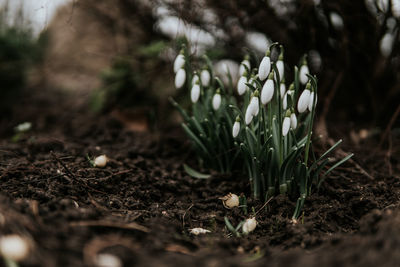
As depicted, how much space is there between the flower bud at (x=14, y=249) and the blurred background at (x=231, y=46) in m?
1.48

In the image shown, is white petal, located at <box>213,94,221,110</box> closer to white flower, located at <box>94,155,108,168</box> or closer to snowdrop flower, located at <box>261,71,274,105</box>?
snowdrop flower, located at <box>261,71,274,105</box>

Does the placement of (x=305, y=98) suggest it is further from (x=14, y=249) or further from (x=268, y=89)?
(x=14, y=249)

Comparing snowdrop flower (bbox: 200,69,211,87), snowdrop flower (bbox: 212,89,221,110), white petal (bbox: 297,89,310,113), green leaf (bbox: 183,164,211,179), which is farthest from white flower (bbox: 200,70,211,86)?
white petal (bbox: 297,89,310,113)

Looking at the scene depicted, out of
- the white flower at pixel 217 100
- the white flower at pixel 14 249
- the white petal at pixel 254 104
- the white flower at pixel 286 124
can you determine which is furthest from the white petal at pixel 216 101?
the white flower at pixel 14 249

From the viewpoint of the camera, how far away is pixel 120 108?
121 inches

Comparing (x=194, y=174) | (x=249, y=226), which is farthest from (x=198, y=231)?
(x=194, y=174)

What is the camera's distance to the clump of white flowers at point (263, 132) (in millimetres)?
1495

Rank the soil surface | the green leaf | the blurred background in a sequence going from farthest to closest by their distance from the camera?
the blurred background < the green leaf < the soil surface

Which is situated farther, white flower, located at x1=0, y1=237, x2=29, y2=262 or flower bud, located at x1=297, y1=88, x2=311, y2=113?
flower bud, located at x1=297, y1=88, x2=311, y2=113

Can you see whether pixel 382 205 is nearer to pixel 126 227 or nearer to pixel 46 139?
pixel 126 227

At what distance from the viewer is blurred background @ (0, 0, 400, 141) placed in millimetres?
2402

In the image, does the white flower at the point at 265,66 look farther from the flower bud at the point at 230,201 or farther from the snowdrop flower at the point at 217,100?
the flower bud at the point at 230,201

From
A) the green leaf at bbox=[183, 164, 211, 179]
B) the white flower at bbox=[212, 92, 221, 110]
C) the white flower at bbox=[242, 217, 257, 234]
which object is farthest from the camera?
the green leaf at bbox=[183, 164, 211, 179]

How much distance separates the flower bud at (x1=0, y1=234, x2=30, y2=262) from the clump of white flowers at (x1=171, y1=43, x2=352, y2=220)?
83cm
